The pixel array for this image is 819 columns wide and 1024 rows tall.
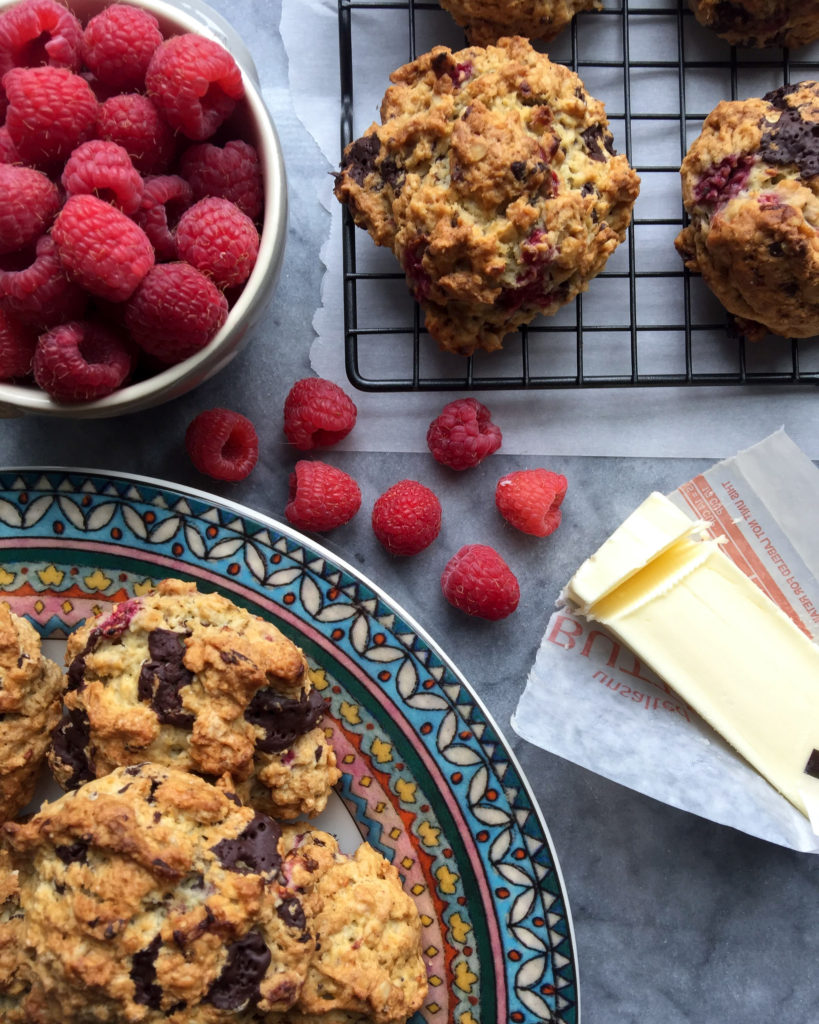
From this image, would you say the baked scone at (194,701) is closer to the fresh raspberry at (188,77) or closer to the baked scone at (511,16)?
the fresh raspberry at (188,77)

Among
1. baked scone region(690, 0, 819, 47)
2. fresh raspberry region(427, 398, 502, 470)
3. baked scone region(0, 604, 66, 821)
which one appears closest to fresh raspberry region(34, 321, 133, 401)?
baked scone region(0, 604, 66, 821)

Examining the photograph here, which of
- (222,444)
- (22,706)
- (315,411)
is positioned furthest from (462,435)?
(22,706)

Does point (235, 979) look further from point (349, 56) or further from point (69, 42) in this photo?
point (349, 56)

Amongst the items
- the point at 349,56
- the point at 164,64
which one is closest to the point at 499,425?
the point at 349,56

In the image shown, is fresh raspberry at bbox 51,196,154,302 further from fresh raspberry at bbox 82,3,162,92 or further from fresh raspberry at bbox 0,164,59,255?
fresh raspberry at bbox 82,3,162,92

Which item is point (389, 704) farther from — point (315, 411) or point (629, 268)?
point (629, 268)

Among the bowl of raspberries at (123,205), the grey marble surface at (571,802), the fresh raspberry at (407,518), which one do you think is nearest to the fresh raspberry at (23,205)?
the bowl of raspberries at (123,205)
